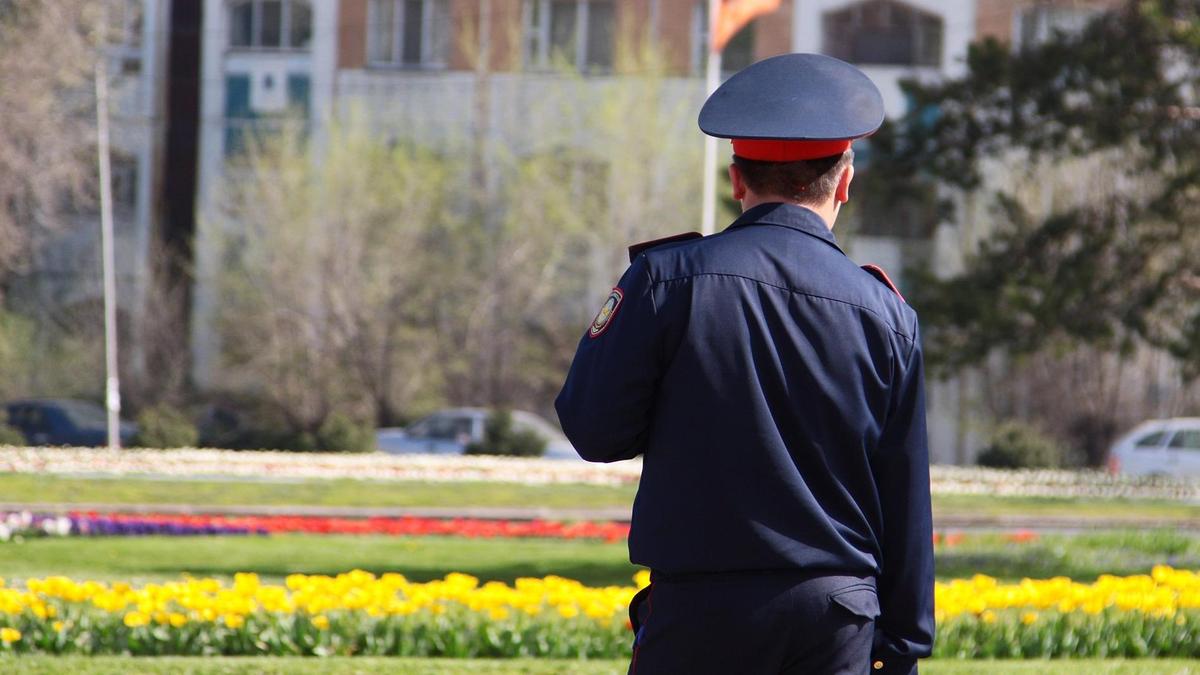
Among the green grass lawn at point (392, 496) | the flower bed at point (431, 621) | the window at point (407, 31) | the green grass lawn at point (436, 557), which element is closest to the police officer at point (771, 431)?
the flower bed at point (431, 621)

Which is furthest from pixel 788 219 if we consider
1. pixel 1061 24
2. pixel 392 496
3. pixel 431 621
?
pixel 392 496

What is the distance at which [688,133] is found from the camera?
128 ft

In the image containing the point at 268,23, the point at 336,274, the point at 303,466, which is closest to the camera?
the point at 303,466

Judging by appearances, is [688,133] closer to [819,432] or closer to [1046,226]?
[1046,226]

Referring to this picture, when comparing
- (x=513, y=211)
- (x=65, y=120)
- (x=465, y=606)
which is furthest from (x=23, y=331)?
(x=465, y=606)

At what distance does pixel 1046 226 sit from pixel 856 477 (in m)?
12.2

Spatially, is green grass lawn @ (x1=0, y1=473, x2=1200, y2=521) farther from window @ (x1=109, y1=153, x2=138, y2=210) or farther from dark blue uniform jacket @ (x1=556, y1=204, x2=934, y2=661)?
Result: window @ (x1=109, y1=153, x2=138, y2=210)

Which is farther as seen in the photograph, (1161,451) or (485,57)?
(485,57)

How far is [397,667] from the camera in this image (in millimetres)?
6668

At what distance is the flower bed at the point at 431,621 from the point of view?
23.9ft

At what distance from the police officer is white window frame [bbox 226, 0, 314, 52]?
43.1m

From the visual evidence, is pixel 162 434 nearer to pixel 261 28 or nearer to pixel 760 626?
pixel 261 28

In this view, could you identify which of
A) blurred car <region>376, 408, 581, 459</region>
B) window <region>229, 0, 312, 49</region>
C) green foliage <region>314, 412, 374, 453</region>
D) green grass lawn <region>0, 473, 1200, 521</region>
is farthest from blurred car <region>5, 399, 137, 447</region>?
window <region>229, 0, 312, 49</region>

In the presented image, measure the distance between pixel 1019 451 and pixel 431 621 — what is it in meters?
26.7
